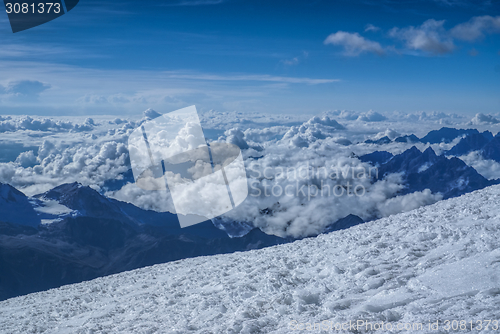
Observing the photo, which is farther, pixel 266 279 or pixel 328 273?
pixel 266 279

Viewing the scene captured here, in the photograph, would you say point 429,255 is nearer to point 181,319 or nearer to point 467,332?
point 467,332

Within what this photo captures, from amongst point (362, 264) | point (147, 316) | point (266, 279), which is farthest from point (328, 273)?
point (147, 316)

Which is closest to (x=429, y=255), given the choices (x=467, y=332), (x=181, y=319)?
(x=467, y=332)

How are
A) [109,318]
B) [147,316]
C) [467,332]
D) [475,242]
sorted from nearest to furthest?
[467,332] < [475,242] < [147,316] < [109,318]

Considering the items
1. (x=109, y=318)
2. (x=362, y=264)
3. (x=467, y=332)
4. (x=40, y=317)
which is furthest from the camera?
(x=40, y=317)

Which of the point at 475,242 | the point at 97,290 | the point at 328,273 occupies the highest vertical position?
the point at 475,242

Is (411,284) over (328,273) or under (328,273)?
over

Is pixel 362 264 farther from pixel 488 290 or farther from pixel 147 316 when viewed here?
pixel 147 316
